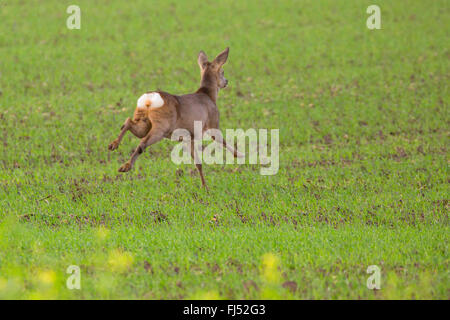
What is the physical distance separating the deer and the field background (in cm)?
112

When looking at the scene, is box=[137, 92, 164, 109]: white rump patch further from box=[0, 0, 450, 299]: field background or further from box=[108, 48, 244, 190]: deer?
box=[0, 0, 450, 299]: field background

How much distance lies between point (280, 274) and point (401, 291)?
1133 millimetres

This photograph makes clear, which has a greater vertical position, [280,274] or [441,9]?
[441,9]

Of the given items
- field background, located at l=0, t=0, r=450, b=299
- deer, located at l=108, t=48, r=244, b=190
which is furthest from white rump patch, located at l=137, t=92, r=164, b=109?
field background, located at l=0, t=0, r=450, b=299

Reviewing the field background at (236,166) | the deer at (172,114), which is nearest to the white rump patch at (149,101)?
the deer at (172,114)

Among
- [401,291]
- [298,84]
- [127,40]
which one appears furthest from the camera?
[127,40]

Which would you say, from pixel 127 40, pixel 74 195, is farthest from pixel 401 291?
pixel 127 40

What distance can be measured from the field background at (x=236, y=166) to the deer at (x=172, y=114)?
3.67 feet

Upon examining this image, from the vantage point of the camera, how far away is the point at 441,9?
1045 inches

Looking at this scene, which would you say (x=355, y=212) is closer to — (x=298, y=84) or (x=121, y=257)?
(x=121, y=257)

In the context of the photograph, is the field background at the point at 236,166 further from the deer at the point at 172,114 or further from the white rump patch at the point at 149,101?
the white rump patch at the point at 149,101

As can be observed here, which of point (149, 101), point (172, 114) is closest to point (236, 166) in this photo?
point (172, 114)

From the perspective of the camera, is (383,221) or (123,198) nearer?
(383,221)

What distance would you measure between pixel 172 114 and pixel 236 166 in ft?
11.5
